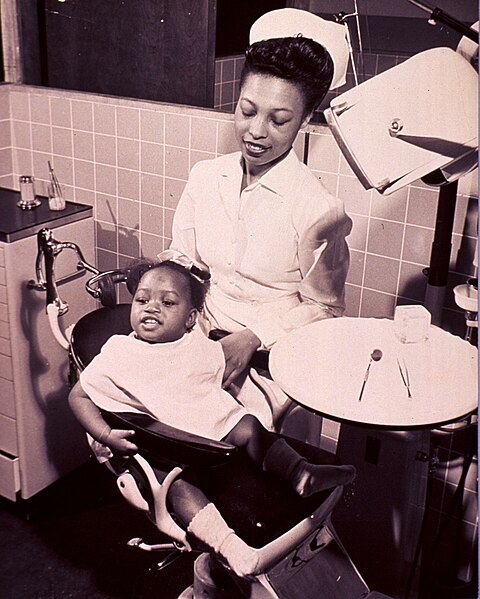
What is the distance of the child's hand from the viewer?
153cm

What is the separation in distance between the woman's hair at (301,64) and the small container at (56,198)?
0.72 meters

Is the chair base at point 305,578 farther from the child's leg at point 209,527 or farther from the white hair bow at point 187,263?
the white hair bow at point 187,263

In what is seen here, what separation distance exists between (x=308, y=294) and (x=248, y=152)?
13.0 inches

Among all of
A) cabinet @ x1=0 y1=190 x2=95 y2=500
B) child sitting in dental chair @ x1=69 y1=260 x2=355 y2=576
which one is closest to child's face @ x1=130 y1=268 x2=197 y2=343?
child sitting in dental chair @ x1=69 y1=260 x2=355 y2=576

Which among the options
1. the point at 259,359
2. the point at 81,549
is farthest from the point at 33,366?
the point at 259,359

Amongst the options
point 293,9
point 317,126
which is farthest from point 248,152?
point 293,9

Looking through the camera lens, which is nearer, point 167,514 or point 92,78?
point 167,514

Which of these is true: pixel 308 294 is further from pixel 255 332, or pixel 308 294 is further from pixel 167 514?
pixel 167 514

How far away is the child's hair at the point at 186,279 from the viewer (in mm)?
1505

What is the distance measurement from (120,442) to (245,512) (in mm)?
314

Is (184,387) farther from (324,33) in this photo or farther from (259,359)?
(324,33)

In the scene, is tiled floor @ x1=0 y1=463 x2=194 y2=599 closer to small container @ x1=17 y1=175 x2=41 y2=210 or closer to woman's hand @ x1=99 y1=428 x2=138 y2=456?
woman's hand @ x1=99 y1=428 x2=138 y2=456

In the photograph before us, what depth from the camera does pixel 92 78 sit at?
5.83ft

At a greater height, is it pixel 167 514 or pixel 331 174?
pixel 331 174
